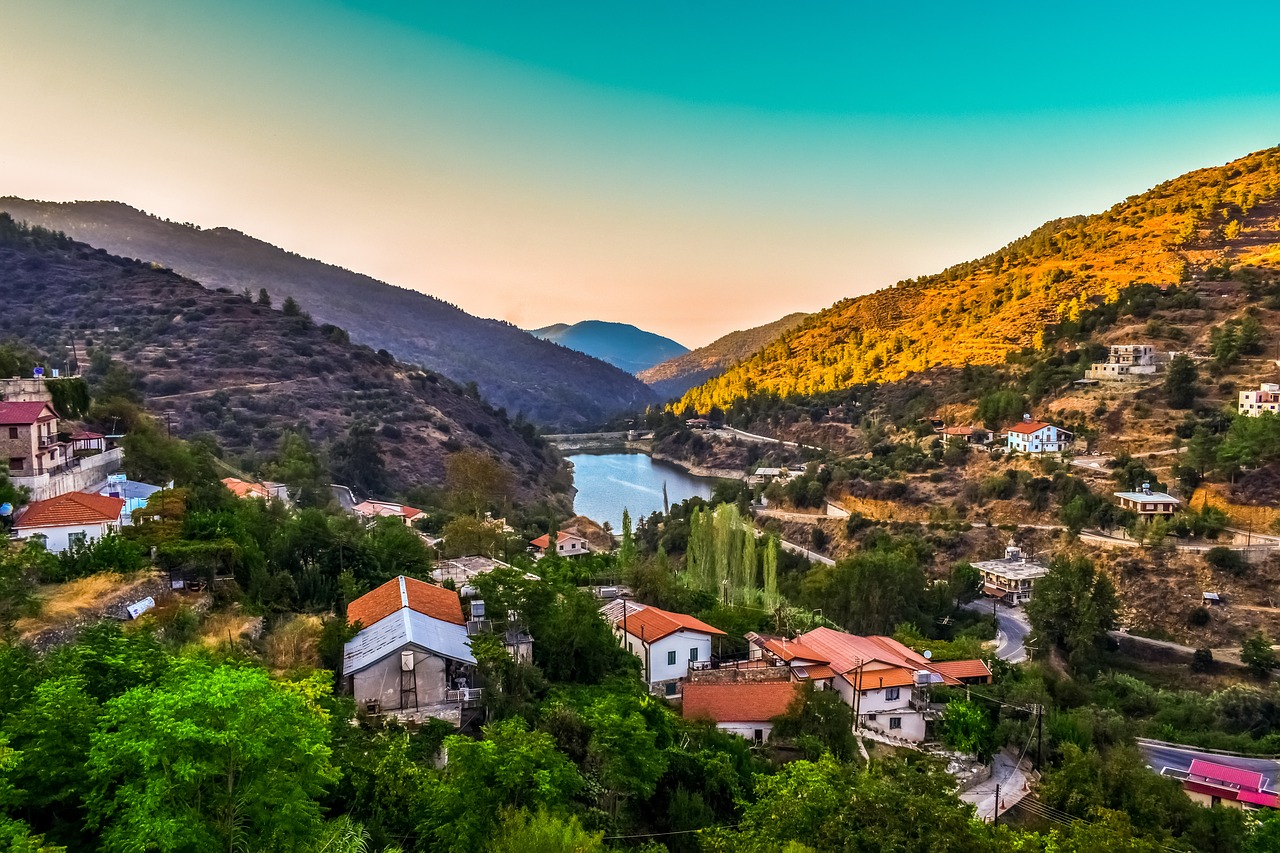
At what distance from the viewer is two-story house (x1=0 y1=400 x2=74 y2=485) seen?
1692 centimetres

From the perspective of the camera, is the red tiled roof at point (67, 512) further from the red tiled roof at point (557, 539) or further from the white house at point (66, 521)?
the red tiled roof at point (557, 539)

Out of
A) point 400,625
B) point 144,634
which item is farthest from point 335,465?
point 144,634

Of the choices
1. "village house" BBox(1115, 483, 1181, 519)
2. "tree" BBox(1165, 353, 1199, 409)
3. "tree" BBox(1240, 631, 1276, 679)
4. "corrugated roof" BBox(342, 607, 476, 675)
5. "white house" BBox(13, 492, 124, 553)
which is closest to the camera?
"corrugated roof" BBox(342, 607, 476, 675)

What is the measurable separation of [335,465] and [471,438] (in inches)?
515

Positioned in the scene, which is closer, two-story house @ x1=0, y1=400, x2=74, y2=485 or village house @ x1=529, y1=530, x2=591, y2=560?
two-story house @ x1=0, y1=400, x2=74, y2=485

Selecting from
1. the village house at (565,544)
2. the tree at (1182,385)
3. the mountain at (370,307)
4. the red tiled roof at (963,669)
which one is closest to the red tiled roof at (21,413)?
the village house at (565,544)

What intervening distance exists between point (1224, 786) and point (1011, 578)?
17373mm

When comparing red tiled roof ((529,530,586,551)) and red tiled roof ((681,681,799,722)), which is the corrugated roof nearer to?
red tiled roof ((681,681,799,722))

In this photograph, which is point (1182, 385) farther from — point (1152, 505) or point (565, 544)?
point (565, 544)

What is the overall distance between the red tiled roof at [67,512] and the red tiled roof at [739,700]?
38.7ft

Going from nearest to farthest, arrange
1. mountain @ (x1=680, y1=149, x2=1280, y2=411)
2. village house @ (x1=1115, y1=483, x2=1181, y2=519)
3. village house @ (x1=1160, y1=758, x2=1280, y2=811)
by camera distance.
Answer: village house @ (x1=1160, y1=758, x2=1280, y2=811), village house @ (x1=1115, y1=483, x2=1181, y2=519), mountain @ (x1=680, y1=149, x2=1280, y2=411)

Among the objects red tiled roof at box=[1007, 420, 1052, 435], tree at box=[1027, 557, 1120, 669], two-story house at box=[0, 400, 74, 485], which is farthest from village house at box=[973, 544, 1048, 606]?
two-story house at box=[0, 400, 74, 485]

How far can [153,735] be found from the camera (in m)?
6.06

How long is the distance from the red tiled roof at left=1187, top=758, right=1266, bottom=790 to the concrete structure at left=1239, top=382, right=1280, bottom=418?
27.2 meters
